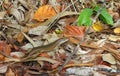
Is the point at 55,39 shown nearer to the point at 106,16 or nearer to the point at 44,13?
the point at 44,13

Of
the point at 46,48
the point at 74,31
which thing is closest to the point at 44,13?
the point at 74,31

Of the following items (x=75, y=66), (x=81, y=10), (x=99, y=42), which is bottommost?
(x=75, y=66)

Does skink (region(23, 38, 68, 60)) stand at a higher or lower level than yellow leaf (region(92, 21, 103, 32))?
lower

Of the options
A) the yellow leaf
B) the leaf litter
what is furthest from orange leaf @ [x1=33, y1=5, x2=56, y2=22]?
the yellow leaf

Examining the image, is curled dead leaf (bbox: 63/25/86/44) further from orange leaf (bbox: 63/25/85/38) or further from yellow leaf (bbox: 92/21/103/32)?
yellow leaf (bbox: 92/21/103/32)

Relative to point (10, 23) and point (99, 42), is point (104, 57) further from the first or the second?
point (10, 23)

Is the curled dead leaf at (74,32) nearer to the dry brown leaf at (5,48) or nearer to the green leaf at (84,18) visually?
the green leaf at (84,18)

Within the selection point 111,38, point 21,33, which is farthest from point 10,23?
point 111,38

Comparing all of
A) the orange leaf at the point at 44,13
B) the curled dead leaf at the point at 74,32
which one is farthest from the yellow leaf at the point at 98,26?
the orange leaf at the point at 44,13
